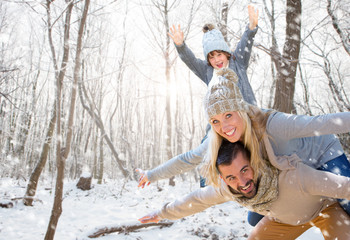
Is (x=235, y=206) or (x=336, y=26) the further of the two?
(x=336, y=26)

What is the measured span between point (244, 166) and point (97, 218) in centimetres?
500

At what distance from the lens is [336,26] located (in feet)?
20.4

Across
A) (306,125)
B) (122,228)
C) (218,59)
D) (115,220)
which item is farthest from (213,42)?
(115,220)

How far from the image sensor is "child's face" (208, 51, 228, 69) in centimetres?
254

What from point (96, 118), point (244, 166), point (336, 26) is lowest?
point (244, 166)

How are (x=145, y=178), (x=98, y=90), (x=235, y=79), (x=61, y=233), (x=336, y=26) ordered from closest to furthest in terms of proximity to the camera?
(x=235, y=79)
(x=145, y=178)
(x=61, y=233)
(x=336, y=26)
(x=98, y=90)

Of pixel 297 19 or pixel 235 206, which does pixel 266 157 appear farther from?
→ pixel 235 206

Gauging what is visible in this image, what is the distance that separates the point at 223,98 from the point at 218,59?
122 centimetres

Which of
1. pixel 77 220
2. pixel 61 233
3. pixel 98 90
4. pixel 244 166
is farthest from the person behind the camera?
pixel 98 90

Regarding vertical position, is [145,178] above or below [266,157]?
below

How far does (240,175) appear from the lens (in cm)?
142

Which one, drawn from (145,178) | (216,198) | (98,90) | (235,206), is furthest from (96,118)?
(216,198)

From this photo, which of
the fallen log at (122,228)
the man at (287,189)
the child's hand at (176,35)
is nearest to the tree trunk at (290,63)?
the child's hand at (176,35)

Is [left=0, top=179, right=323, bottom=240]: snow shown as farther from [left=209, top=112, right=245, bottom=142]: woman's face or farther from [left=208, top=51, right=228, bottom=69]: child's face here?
[left=208, top=51, right=228, bottom=69]: child's face
